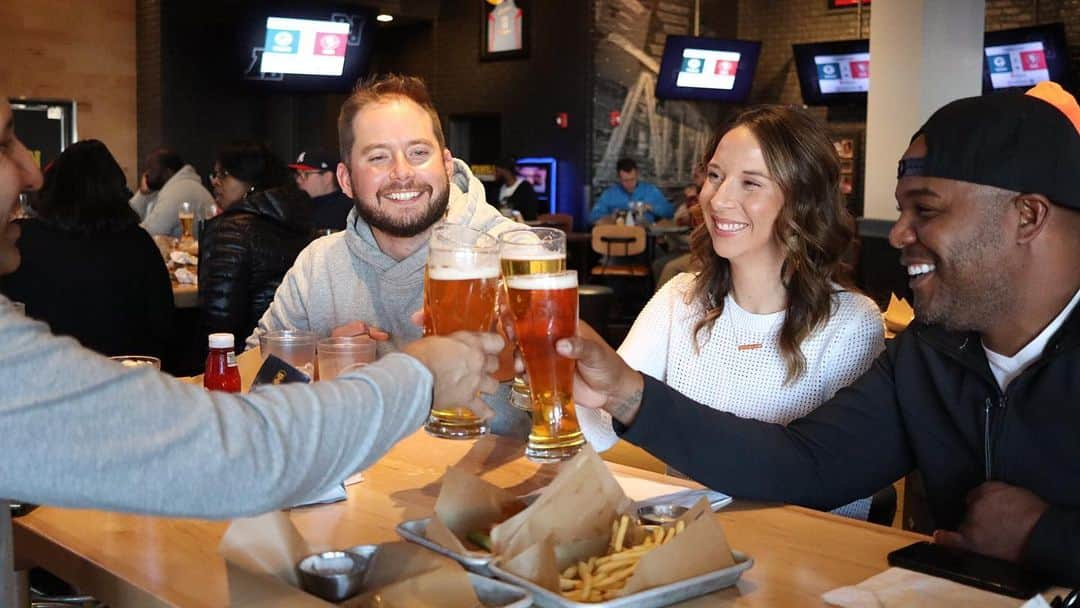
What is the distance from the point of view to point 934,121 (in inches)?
72.8

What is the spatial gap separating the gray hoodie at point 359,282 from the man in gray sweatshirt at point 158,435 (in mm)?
1572

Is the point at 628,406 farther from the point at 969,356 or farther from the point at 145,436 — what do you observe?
the point at 145,436

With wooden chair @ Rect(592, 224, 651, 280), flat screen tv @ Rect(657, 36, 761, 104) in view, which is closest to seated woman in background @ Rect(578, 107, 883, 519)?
wooden chair @ Rect(592, 224, 651, 280)

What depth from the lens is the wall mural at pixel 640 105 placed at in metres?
12.4

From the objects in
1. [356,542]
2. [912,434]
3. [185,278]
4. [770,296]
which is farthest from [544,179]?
[356,542]

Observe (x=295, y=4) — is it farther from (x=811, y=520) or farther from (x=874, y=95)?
(x=811, y=520)

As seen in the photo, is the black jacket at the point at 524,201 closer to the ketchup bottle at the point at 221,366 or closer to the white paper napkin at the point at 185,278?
the white paper napkin at the point at 185,278

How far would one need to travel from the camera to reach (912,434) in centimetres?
195

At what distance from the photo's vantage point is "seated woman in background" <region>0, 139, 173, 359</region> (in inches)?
162

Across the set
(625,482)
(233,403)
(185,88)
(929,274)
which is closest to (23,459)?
(233,403)

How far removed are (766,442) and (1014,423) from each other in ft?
1.31

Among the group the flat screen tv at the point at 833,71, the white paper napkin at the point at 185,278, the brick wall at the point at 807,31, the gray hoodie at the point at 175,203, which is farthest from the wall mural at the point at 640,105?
the white paper napkin at the point at 185,278

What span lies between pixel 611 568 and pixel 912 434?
0.84 m

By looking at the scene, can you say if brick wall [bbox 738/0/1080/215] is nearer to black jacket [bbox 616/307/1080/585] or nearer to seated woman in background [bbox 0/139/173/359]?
seated woman in background [bbox 0/139/173/359]
